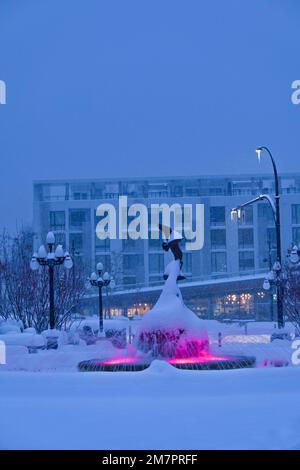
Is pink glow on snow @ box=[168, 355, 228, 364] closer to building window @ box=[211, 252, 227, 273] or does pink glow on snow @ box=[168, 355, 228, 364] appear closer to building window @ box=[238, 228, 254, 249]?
building window @ box=[211, 252, 227, 273]

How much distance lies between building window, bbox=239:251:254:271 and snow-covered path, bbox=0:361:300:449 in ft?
200

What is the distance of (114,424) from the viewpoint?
7.37 metres

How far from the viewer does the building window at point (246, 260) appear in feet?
228

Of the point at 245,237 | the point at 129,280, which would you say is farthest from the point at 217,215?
the point at 129,280

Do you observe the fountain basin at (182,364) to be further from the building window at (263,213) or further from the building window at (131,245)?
the building window at (263,213)

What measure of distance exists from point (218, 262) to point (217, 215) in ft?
16.6

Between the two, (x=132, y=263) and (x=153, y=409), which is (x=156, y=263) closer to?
(x=132, y=263)

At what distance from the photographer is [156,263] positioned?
68312 mm

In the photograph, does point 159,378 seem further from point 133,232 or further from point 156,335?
point 133,232

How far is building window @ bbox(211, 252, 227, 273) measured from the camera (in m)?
69.4

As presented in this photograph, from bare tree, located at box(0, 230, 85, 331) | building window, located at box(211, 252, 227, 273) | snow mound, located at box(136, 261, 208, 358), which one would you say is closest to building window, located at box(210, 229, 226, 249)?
building window, located at box(211, 252, 227, 273)

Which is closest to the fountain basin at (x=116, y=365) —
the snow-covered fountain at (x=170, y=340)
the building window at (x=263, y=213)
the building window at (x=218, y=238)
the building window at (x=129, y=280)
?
the snow-covered fountain at (x=170, y=340)

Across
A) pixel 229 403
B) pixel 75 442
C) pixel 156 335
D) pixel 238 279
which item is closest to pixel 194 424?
pixel 229 403
